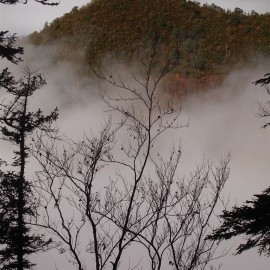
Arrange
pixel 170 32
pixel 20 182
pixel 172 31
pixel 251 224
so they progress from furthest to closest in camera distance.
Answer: pixel 170 32 → pixel 172 31 → pixel 20 182 → pixel 251 224

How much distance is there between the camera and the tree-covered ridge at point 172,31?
135875 millimetres

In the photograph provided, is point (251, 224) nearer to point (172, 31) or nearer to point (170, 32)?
point (172, 31)

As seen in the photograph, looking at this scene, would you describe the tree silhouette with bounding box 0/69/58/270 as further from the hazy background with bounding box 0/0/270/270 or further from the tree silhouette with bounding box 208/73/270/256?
the hazy background with bounding box 0/0/270/270

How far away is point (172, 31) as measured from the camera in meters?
135

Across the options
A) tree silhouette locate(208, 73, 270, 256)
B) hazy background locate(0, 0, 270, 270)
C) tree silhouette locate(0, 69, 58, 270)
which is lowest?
tree silhouette locate(208, 73, 270, 256)

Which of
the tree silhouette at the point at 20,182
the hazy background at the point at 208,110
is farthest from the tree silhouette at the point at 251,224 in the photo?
the hazy background at the point at 208,110

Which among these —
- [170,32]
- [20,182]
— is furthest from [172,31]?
[20,182]

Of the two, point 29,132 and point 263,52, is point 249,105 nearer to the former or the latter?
point 263,52

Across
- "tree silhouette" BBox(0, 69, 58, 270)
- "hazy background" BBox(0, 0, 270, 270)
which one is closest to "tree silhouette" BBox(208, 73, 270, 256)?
"tree silhouette" BBox(0, 69, 58, 270)

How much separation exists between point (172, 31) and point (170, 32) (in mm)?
1387

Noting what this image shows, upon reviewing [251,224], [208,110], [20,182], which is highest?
[208,110]

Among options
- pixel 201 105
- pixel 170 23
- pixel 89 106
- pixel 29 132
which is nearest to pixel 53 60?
pixel 89 106

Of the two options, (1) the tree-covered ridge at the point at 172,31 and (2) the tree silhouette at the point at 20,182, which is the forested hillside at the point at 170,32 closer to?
(1) the tree-covered ridge at the point at 172,31

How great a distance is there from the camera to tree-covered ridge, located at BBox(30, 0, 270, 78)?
135875 millimetres
